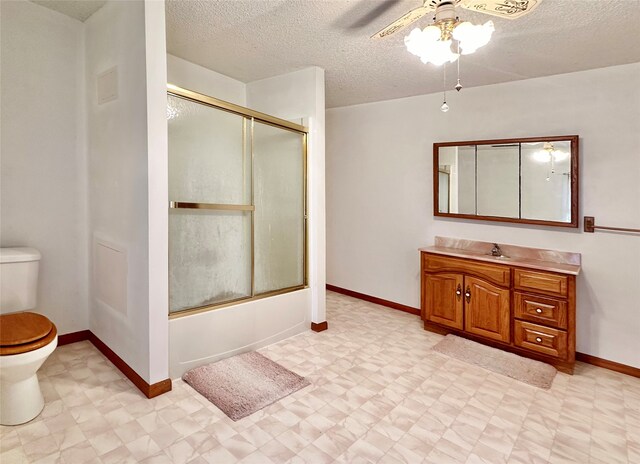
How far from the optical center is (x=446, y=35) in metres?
1.52

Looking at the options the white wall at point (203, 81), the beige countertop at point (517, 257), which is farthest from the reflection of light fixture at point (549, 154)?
the white wall at point (203, 81)

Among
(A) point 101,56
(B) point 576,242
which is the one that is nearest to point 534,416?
(B) point 576,242

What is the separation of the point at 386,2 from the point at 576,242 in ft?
7.79

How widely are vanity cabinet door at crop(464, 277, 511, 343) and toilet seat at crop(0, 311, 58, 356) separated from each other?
2972mm

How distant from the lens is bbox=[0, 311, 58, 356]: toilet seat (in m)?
1.71

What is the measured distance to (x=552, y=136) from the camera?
290 centimetres

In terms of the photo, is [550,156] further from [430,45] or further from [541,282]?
[430,45]

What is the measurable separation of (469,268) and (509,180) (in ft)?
2.91

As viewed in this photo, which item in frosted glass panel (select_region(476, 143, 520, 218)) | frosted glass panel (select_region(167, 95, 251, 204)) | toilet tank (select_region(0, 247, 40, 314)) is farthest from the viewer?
frosted glass panel (select_region(476, 143, 520, 218))

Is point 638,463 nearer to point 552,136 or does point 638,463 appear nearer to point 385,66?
point 552,136

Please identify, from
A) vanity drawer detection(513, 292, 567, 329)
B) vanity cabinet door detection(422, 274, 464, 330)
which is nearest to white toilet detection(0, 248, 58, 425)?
vanity cabinet door detection(422, 274, 464, 330)

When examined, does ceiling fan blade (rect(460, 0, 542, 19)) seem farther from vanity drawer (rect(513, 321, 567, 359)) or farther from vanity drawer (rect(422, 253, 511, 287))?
vanity drawer (rect(513, 321, 567, 359))

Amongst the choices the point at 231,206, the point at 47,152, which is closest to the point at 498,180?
the point at 231,206

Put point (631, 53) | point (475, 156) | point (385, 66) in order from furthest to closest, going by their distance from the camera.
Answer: point (475, 156)
point (385, 66)
point (631, 53)
